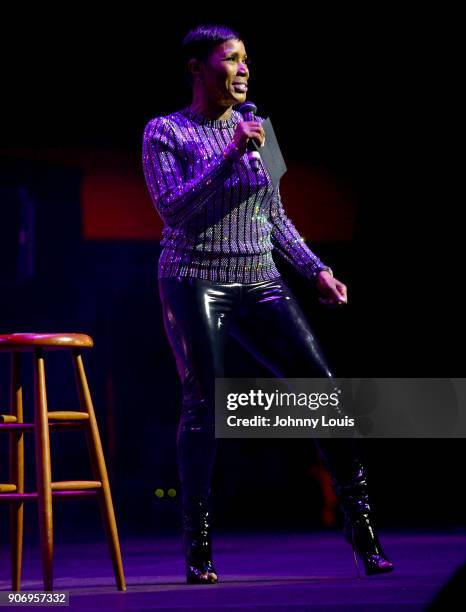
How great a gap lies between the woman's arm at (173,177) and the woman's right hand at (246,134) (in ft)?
0.08

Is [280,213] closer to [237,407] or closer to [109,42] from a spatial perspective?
[237,407]

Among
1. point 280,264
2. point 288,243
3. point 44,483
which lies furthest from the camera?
point 280,264

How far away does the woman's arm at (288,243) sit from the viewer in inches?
111

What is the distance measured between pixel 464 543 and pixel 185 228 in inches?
62.3

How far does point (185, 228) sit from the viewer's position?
2.68 meters

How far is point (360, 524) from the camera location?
100.0 inches

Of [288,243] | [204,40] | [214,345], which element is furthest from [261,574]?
[204,40]

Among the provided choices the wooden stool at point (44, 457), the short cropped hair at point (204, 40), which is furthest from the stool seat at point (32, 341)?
the short cropped hair at point (204, 40)

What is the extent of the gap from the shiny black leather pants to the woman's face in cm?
49

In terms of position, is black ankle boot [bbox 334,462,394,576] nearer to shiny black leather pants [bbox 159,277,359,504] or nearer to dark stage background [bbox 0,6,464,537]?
shiny black leather pants [bbox 159,277,359,504]

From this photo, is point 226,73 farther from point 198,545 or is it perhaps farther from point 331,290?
point 198,545

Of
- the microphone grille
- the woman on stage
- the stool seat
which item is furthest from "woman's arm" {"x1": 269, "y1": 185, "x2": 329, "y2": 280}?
the stool seat

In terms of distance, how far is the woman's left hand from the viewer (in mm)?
2746

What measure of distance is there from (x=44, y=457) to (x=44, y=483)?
0.06 meters
